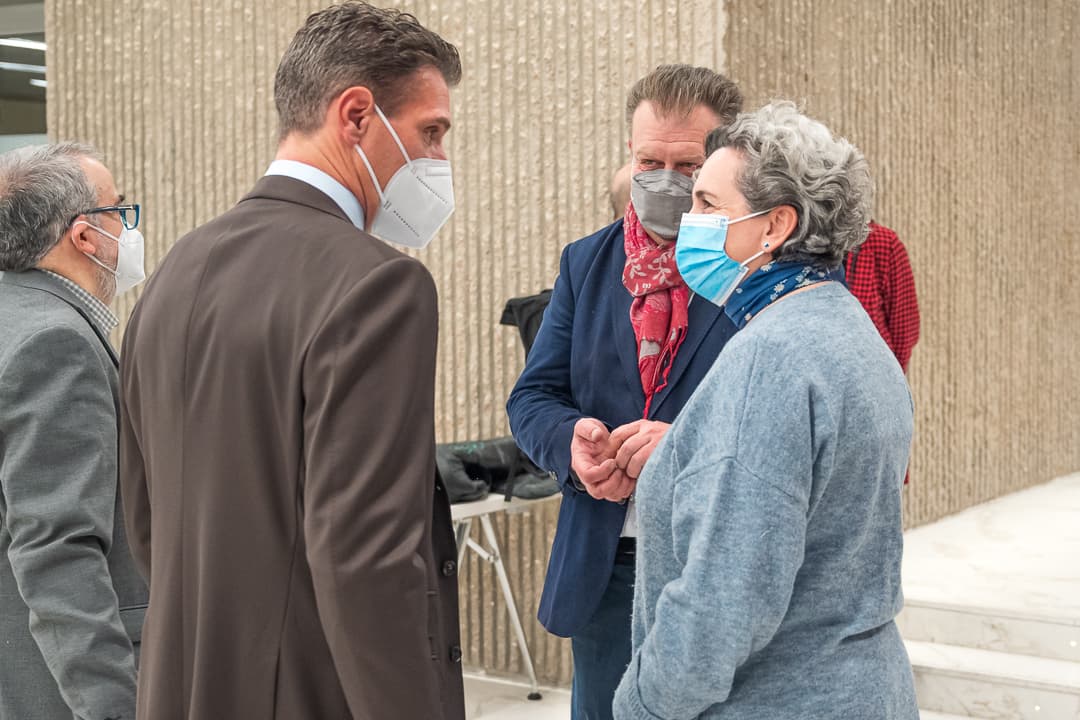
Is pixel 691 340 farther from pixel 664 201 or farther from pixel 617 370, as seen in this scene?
pixel 664 201

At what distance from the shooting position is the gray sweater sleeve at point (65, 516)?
173cm

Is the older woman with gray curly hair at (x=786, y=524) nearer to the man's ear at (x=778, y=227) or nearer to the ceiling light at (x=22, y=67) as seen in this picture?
the man's ear at (x=778, y=227)

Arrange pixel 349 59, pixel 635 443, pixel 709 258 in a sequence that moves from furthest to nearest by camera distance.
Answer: pixel 635 443, pixel 709 258, pixel 349 59

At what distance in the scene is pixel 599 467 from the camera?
69.9 inches

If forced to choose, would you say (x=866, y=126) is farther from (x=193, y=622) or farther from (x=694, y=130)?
(x=193, y=622)

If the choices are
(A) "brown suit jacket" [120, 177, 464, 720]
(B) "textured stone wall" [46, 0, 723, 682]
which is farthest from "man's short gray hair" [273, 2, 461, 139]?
(B) "textured stone wall" [46, 0, 723, 682]

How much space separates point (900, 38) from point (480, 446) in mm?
2725

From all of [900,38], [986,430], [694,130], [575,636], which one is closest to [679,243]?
[694,130]

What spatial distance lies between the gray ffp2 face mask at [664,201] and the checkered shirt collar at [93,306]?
944 mm

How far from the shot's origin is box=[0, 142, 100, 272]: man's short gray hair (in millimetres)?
1985

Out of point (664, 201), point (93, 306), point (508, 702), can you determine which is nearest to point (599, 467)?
point (664, 201)

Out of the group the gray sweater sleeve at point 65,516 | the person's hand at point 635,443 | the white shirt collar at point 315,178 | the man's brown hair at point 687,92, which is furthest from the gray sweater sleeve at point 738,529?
the gray sweater sleeve at point 65,516

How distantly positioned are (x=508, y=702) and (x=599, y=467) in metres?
2.51

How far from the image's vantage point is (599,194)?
4.04 m
